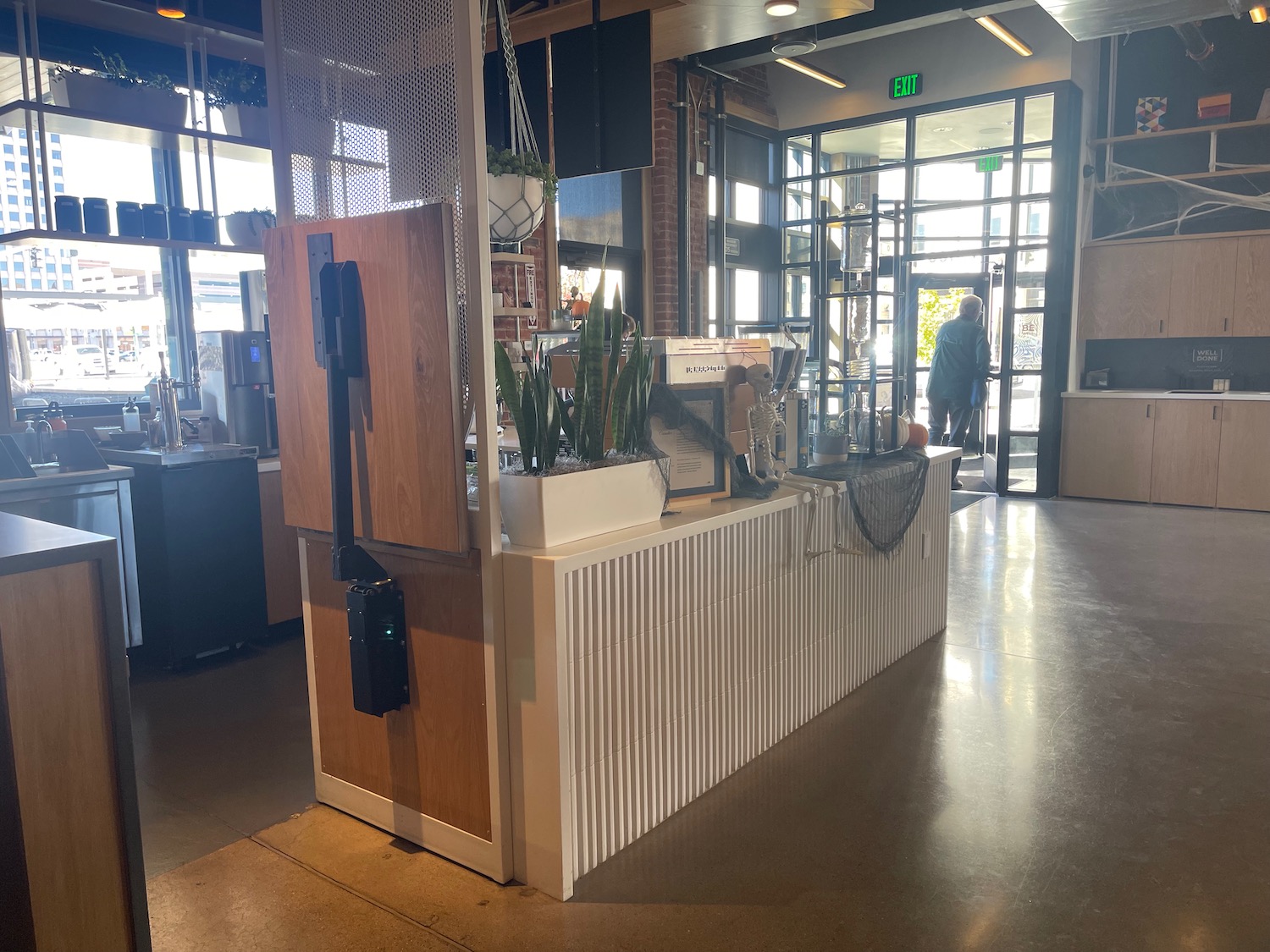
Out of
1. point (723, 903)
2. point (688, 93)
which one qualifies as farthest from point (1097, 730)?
point (688, 93)

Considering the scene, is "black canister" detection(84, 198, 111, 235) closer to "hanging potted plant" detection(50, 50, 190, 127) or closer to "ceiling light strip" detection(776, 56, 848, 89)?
"hanging potted plant" detection(50, 50, 190, 127)

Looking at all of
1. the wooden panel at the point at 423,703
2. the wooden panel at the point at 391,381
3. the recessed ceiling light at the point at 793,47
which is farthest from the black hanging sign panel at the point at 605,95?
the wooden panel at the point at 423,703

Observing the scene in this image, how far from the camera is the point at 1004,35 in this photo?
→ 7.13 m

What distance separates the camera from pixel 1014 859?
2.37 metres

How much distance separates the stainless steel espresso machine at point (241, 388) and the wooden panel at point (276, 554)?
304 millimetres

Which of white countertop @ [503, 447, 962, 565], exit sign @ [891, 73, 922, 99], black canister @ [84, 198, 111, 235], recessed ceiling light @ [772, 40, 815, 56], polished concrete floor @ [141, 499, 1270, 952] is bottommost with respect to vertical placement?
polished concrete floor @ [141, 499, 1270, 952]

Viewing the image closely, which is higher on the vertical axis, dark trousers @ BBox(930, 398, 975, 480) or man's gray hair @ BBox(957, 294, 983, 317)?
man's gray hair @ BBox(957, 294, 983, 317)

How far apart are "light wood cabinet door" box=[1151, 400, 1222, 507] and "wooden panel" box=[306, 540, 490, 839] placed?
6.89 m

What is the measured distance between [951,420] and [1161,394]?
1629 mm

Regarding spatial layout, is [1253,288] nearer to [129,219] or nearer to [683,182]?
[683,182]

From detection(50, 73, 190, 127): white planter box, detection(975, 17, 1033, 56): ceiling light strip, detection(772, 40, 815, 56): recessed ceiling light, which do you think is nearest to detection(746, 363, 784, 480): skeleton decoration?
detection(50, 73, 190, 127): white planter box

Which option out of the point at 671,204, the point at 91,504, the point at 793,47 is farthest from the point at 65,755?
the point at 671,204

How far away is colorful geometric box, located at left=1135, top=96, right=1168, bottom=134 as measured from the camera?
24.9ft

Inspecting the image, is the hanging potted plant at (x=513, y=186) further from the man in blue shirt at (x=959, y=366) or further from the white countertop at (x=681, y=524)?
the man in blue shirt at (x=959, y=366)
